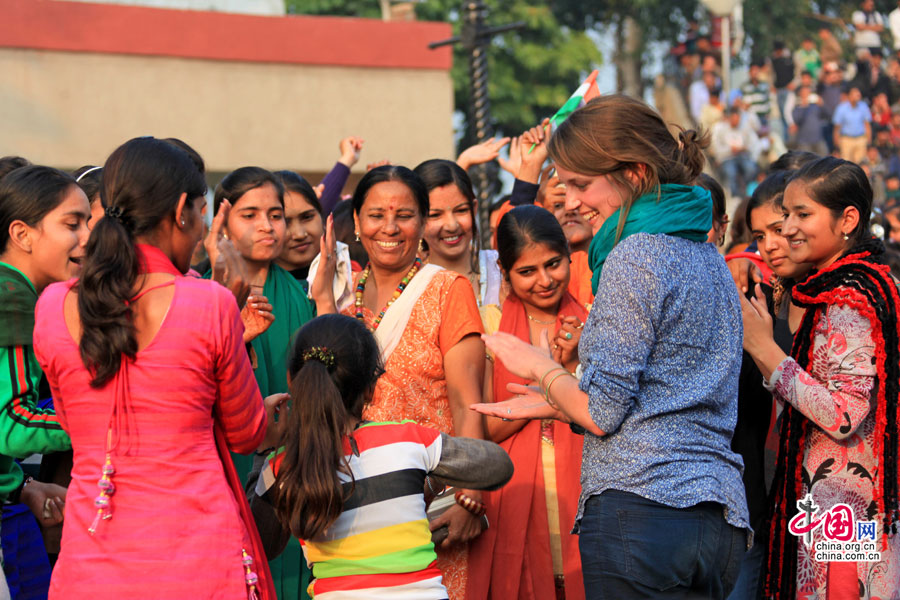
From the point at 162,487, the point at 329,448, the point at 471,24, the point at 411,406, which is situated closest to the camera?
the point at 162,487

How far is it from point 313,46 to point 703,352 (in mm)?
13311


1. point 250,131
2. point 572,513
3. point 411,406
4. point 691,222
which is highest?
point 250,131

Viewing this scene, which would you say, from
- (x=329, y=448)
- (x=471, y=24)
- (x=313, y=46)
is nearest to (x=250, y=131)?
(x=313, y=46)

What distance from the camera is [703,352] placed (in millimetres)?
2607

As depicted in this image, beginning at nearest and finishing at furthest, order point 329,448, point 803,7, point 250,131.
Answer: point 329,448, point 250,131, point 803,7

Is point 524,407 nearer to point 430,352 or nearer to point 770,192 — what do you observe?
point 430,352

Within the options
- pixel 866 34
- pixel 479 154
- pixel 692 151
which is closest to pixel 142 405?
pixel 692 151

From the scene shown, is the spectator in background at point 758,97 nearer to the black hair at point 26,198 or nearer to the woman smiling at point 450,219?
the woman smiling at point 450,219

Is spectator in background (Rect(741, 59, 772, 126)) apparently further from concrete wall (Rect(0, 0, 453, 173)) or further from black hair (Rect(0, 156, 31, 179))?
black hair (Rect(0, 156, 31, 179))

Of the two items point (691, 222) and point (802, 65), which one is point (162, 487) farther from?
point (802, 65)

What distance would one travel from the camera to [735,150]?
1722 cm

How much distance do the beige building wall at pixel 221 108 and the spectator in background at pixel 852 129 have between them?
22.6ft

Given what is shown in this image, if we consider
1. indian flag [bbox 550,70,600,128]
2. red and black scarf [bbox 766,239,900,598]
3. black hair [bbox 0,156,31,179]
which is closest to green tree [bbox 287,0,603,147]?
indian flag [bbox 550,70,600,128]

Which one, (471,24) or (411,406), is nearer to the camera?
(411,406)
